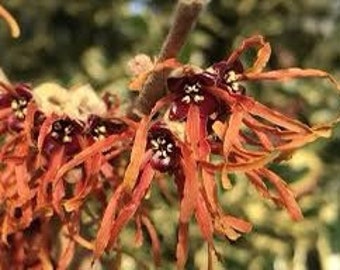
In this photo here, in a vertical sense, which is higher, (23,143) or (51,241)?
(23,143)

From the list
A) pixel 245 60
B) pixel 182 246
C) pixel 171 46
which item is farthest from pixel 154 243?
pixel 245 60

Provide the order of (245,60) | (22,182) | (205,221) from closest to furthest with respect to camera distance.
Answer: (205,221)
(22,182)
(245,60)

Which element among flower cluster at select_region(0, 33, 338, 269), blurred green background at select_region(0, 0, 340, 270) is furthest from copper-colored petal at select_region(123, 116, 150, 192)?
blurred green background at select_region(0, 0, 340, 270)

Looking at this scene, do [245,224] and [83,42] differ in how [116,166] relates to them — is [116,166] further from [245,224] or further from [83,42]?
[83,42]

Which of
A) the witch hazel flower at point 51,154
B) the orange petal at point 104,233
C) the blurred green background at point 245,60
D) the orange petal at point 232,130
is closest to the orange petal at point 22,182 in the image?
the witch hazel flower at point 51,154

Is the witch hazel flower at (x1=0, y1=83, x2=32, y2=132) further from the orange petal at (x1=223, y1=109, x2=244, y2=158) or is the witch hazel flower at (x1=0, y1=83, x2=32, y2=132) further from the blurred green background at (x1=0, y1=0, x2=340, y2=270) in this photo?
the blurred green background at (x1=0, y1=0, x2=340, y2=270)

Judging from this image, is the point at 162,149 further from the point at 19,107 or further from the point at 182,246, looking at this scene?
the point at 19,107

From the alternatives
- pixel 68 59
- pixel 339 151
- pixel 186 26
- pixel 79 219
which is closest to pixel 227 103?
pixel 186 26

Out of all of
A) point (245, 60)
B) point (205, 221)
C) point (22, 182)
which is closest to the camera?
point (205, 221)
